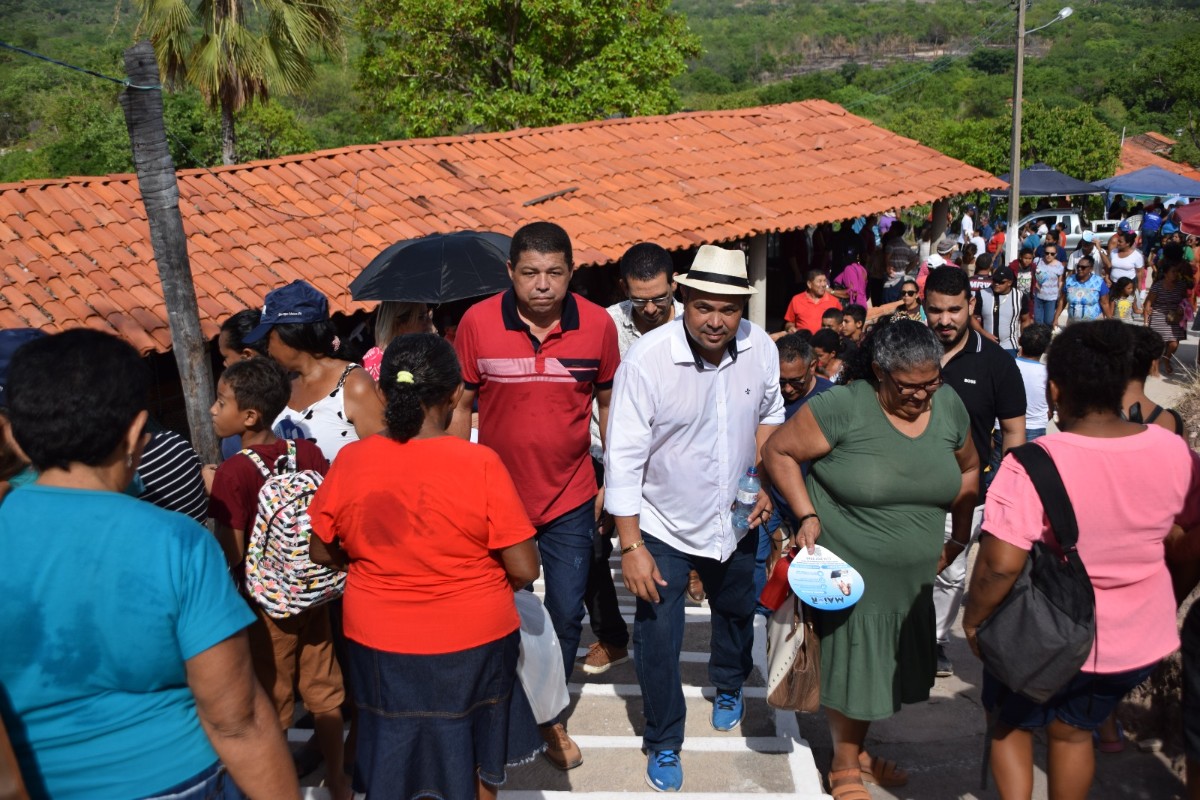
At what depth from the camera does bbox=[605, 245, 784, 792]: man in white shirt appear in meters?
3.78

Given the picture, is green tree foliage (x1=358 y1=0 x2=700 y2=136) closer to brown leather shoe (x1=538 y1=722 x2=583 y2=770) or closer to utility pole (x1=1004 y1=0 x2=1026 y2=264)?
utility pole (x1=1004 y1=0 x2=1026 y2=264)

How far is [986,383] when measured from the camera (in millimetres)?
4641

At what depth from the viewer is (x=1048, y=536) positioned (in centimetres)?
313

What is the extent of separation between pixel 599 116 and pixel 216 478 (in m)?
21.3

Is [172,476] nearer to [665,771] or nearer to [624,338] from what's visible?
[665,771]

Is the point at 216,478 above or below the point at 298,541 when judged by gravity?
above

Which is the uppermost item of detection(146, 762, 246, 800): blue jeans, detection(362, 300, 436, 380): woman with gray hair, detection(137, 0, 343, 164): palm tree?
detection(137, 0, 343, 164): palm tree

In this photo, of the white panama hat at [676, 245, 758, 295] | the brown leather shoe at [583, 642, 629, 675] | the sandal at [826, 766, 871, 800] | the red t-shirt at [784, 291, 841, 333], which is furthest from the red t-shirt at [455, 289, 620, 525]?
the red t-shirt at [784, 291, 841, 333]

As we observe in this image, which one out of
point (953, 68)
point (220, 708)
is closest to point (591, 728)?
point (220, 708)

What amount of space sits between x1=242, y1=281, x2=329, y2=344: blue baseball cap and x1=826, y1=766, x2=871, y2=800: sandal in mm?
2651

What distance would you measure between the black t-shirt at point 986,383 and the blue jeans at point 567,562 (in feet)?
5.97

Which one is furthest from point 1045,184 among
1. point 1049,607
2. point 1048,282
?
point 1049,607

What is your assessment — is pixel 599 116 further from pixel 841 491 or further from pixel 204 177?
pixel 841 491

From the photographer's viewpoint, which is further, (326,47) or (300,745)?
(326,47)
